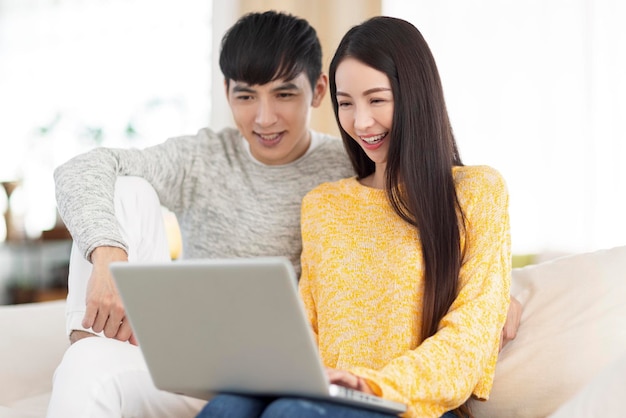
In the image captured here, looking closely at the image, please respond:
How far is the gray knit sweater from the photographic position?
189 cm

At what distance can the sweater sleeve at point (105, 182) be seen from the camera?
1.55m

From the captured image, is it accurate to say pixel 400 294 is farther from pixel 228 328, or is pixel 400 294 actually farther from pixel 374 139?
pixel 228 328

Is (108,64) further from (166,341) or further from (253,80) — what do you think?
(166,341)

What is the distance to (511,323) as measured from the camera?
1.53 metres

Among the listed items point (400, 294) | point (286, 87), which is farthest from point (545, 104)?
point (400, 294)

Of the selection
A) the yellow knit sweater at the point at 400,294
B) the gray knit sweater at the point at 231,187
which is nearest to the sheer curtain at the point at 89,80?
the gray knit sweater at the point at 231,187

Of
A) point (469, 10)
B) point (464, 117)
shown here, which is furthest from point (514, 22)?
point (464, 117)

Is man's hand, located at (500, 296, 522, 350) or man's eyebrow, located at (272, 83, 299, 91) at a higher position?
man's eyebrow, located at (272, 83, 299, 91)

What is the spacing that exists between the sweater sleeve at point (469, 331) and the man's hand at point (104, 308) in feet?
1.66

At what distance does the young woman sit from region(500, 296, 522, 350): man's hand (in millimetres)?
144

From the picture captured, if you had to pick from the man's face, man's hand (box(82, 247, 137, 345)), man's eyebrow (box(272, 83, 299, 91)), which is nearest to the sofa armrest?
man's hand (box(82, 247, 137, 345))

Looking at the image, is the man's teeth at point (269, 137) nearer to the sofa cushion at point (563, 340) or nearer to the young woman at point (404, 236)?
the young woman at point (404, 236)

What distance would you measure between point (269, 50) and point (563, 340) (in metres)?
0.87

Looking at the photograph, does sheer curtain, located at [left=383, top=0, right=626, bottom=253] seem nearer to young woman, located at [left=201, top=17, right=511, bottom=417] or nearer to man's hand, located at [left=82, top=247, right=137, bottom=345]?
young woman, located at [left=201, top=17, right=511, bottom=417]
